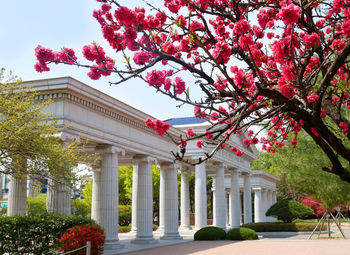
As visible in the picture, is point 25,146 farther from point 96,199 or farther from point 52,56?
point 96,199

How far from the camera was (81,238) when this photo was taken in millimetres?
14734

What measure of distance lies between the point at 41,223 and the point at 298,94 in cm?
1131

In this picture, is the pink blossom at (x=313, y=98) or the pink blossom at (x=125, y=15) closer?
the pink blossom at (x=125, y=15)

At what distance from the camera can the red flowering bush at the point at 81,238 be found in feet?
47.8

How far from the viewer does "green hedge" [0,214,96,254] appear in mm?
15500

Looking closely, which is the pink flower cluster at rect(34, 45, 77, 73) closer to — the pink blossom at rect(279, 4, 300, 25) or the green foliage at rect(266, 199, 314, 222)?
the pink blossom at rect(279, 4, 300, 25)

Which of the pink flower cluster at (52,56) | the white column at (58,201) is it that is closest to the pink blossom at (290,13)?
the pink flower cluster at (52,56)

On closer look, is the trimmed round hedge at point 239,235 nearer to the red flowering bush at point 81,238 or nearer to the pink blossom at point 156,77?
the red flowering bush at point 81,238

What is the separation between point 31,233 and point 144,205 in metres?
10.6

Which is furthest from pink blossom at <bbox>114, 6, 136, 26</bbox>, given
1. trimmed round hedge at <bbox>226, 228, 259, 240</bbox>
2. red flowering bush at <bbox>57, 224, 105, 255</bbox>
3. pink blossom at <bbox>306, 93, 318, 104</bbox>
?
trimmed round hedge at <bbox>226, 228, 259, 240</bbox>

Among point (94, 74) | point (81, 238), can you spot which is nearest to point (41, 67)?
point (94, 74)

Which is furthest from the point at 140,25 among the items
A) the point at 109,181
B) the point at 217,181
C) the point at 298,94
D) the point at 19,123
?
the point at 217,181

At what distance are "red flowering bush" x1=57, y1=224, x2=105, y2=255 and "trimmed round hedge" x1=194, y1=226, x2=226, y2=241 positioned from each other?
15377 millimetres

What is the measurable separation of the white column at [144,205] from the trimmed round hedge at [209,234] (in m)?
5.03
